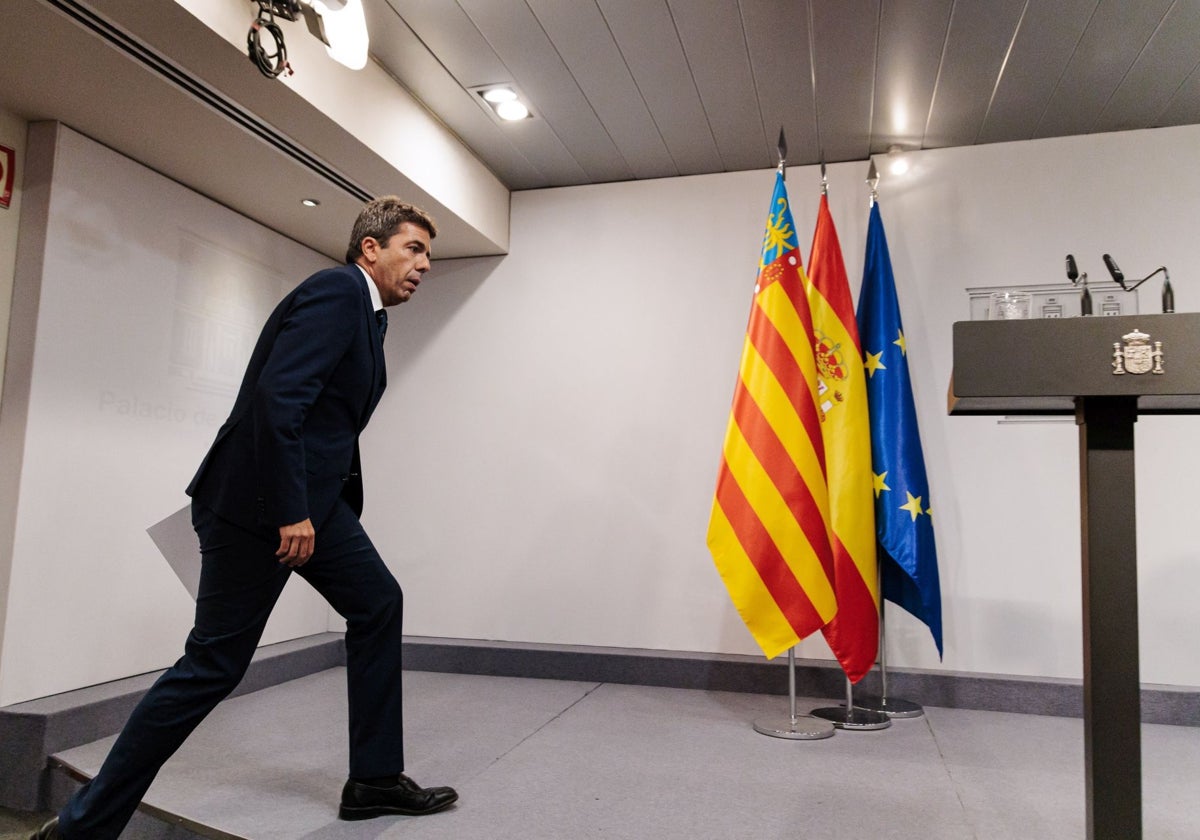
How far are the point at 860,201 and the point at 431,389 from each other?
212 cm

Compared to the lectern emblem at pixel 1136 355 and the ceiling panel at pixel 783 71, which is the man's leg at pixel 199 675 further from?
the ceiling panel at pixel 783 71

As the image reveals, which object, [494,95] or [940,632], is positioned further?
[494,95]

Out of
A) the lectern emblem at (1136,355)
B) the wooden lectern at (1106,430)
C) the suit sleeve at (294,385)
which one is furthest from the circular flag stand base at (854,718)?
the suit sleeve at (294,385)

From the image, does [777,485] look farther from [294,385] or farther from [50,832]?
[50,832]

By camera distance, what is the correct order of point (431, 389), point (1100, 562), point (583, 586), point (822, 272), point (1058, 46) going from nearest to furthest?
1. point (1100, 562)
2. point (1058, 46)
3. point (822, 272)
4. point (583, 586)
5. point (431, 389)

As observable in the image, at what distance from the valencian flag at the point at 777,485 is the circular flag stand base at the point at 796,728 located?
25 cm

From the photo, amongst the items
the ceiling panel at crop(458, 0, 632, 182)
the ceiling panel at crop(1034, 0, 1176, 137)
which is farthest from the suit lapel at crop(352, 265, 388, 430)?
A: the ceiling panel at crop(1034, 0, 1176, 137)

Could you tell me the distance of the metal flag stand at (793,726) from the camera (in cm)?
266

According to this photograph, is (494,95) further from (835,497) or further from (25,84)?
(835,497)

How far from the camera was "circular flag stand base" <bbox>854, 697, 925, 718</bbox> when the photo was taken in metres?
2.97

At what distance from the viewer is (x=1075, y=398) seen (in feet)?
4.38

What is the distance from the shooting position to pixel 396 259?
2.03 metres

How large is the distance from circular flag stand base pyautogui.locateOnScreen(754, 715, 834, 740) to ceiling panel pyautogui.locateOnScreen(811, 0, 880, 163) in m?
2.21

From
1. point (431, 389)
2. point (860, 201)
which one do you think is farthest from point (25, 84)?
point (860, 201)
